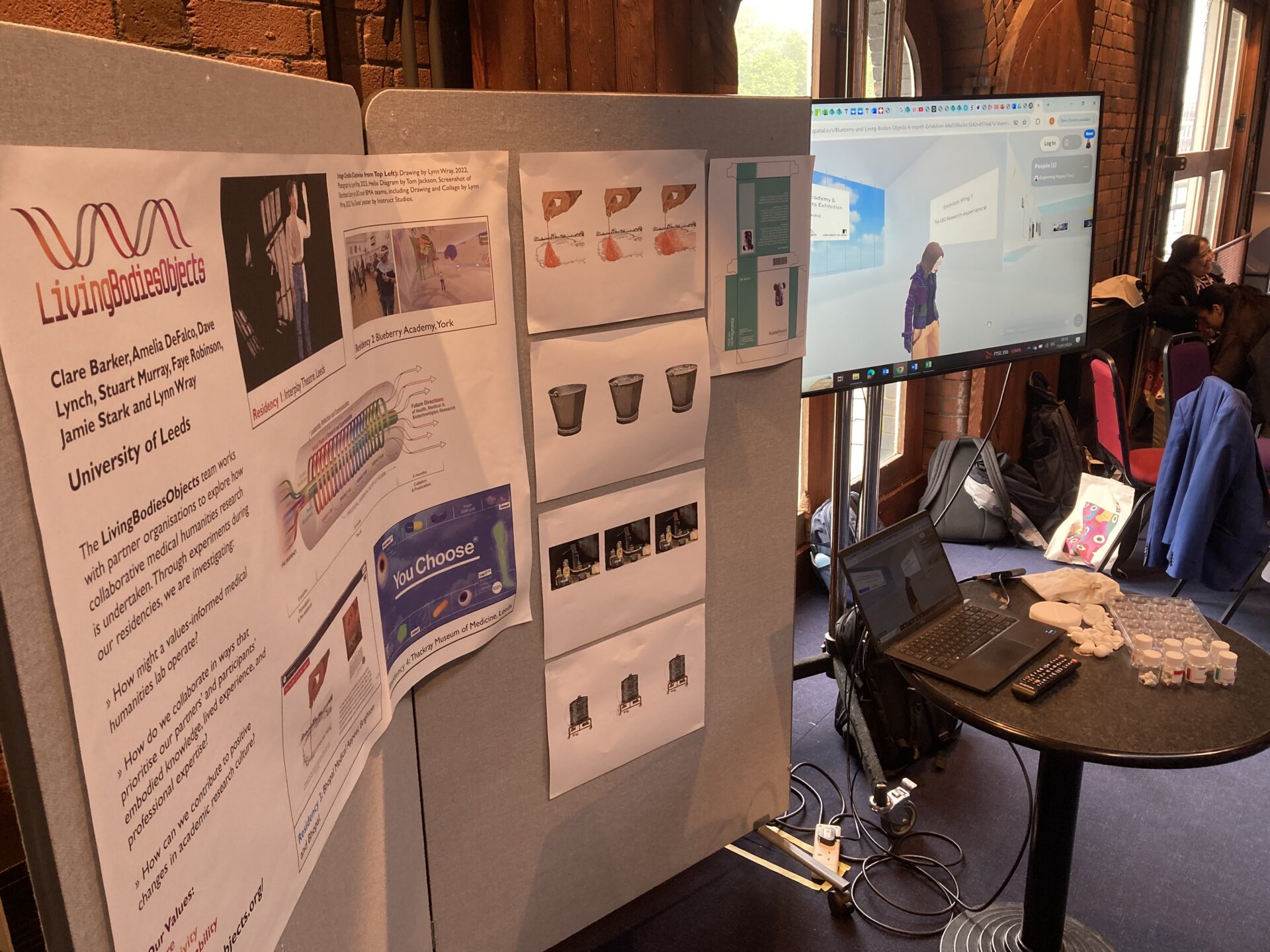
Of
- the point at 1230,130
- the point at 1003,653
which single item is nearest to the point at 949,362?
the point at 1003,653

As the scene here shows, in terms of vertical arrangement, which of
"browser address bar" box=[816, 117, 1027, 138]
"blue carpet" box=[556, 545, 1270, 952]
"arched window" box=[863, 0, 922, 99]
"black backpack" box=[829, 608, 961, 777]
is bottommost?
"blue carpet" box=[556, 545, 1270, 952]

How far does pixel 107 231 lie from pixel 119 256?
0.6 inches

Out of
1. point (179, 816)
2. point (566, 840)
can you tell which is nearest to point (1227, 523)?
point (566, 840)

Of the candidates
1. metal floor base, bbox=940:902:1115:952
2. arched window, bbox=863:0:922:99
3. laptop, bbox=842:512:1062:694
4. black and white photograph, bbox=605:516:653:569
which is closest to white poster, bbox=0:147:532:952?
black and white photograph, bbox=605:516:653:569

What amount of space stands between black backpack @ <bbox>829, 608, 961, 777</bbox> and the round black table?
0.62 meters

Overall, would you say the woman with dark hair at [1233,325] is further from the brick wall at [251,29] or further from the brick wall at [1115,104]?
the brick wall at [251,29]

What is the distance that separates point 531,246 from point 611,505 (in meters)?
0.41

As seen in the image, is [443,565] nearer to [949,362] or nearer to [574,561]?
[574,561]

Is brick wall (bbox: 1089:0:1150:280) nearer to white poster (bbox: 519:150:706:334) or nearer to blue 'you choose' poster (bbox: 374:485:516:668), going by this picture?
white poster (bbox: 519:150:706:334)

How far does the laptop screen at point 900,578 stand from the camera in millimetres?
1619

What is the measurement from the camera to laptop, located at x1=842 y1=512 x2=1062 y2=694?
5.09ft

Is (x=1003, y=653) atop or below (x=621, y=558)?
below

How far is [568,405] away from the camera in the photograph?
1322 mm

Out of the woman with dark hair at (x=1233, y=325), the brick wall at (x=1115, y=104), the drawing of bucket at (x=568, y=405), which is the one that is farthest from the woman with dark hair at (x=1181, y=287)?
the drawing of bucket at (x=568, y=405)
